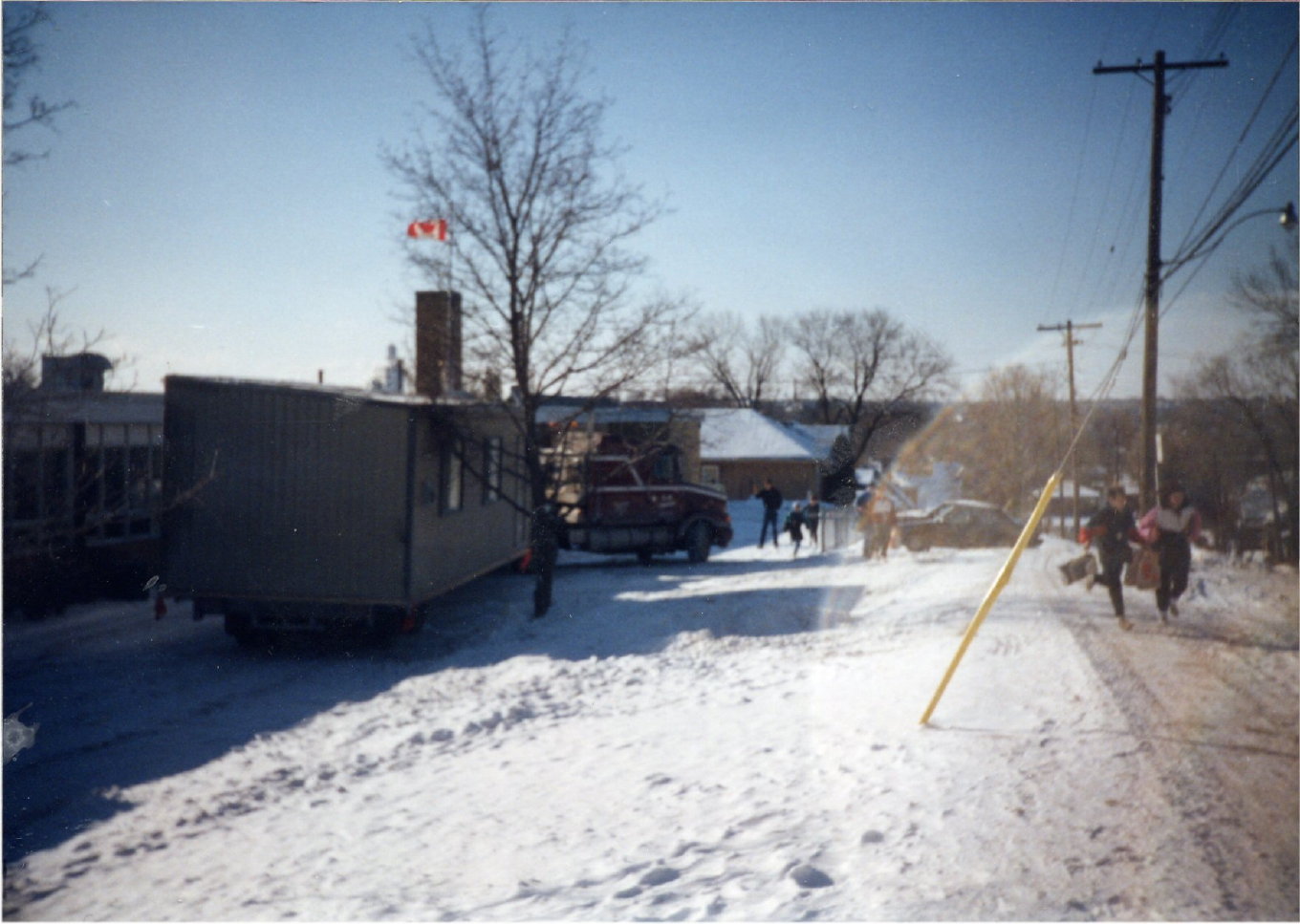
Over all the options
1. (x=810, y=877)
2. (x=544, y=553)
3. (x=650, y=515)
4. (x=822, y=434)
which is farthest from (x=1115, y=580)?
(x=650, y=515)

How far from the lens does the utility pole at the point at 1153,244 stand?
475 centimetres

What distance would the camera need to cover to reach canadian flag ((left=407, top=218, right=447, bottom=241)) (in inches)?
365

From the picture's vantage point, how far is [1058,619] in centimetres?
635

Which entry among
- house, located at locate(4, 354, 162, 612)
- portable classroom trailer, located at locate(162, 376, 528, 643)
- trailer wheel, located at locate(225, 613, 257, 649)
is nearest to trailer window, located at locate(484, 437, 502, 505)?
portable classroom trailer, located at locate(162, 376, 528, 643)

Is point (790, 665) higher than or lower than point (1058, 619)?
lower

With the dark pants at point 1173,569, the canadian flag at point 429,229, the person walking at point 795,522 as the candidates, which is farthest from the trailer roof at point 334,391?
the dark pants at point 1173,569

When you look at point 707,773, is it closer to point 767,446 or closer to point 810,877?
point 810,877

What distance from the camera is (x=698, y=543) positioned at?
1627 cm

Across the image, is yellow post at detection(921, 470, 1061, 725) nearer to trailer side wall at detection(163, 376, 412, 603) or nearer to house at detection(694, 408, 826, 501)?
house at detection(694, 408, 826, 501)

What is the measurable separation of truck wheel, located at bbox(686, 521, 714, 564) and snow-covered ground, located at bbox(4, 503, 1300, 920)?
24.9 ft

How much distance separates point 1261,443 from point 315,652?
364 inches

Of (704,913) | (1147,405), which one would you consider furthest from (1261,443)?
(704,913)

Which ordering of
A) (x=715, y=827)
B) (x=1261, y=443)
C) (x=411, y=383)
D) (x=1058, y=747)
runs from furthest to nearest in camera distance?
(x=411, y=383) < (x=1261, y=443) < (x=1058, y=747) < (x=715, y=827)

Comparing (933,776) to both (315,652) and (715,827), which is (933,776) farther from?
(315,652)
